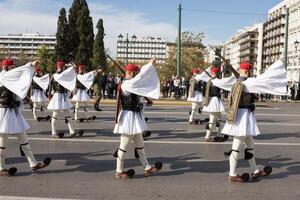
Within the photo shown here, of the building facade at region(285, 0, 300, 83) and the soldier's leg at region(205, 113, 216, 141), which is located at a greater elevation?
the building facade at region(285, 0, 300, 83)

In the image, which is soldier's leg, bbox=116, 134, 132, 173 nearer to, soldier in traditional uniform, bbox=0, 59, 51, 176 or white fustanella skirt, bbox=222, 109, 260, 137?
soldier in traditional uniform, bbox=0, 59, 51, 176

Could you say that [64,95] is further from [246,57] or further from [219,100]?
[246,57]

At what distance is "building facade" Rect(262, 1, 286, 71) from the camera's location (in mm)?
116688

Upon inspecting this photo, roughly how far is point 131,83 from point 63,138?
5.49 m

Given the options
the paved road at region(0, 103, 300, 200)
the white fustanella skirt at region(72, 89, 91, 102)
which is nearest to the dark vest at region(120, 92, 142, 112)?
the paved road at region(0, 103, 300, 200)

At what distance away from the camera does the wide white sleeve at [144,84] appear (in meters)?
8.17

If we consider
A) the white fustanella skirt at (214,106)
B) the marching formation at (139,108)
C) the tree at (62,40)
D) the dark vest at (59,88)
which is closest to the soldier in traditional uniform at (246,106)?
the marching formation at (139,108)

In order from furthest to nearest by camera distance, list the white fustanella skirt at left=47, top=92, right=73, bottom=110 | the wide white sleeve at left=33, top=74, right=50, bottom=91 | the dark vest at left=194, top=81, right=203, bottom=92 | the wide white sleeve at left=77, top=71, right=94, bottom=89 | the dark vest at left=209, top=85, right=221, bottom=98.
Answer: the wide white sleeve at left=77, top=71, right=94, bottom=89 → the dark vest at left=194, top=81, right=203, bottom=92 → the wide white sleeve at left=33, top=74, right=50, bottom=91 → the dark vest at left=209, top=85, right=221, bottom=98 → the white fustanella skirt at left=47, top=92, right=73, bottom=110

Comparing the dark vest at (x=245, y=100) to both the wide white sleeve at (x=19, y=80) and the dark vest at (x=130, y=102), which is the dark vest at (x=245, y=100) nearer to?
the dark vest at (x=130, y=102)

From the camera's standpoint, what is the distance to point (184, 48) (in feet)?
236

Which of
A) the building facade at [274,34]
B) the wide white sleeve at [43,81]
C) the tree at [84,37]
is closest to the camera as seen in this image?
the wide white sleeve at [43,81]

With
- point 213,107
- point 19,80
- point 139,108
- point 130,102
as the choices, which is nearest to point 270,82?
point 139,108

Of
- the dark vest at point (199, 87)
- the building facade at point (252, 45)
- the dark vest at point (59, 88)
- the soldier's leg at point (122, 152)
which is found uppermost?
the building facade at point (252, 45)

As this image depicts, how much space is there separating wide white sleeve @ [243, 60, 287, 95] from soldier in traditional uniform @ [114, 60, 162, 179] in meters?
1.64
